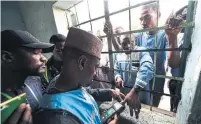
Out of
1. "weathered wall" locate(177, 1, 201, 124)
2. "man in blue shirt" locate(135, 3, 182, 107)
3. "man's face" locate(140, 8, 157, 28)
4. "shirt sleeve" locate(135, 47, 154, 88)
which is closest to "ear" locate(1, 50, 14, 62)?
"shirt sleeve" locate(135, 47, 154, 88)

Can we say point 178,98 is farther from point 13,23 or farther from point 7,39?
point 13,23

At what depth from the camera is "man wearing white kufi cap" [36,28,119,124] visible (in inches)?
25.1

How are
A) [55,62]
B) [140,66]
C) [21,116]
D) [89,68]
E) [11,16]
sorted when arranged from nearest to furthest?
[21,116] < [89,68] < [140,66] < [55,62] < [11,16]

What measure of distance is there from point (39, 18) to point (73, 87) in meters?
2.29

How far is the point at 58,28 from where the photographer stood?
2.17 m

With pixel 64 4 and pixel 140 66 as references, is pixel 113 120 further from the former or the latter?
pixel 64 4

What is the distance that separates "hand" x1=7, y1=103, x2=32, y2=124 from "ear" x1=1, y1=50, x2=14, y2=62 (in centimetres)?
38

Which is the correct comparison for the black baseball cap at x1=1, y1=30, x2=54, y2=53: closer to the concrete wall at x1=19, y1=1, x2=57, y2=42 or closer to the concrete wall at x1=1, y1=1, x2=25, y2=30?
the concrete wall at x1=19, y1=1, x2=57, y2=42

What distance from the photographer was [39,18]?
8.33ft

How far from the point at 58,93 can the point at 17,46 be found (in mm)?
509

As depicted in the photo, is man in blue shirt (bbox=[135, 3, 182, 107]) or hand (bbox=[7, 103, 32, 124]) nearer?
hand (bbox=[7, 103, 32, 124])

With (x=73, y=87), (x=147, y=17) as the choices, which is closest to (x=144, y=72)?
(x=147, y=17)

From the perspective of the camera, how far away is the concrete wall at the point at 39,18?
7.30 ft

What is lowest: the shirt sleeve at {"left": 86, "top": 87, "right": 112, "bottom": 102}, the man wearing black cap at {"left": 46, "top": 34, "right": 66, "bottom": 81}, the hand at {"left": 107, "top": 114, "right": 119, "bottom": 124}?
the hand at {"left": 107, "top": 114, "right": 119, "bottom": 124}
